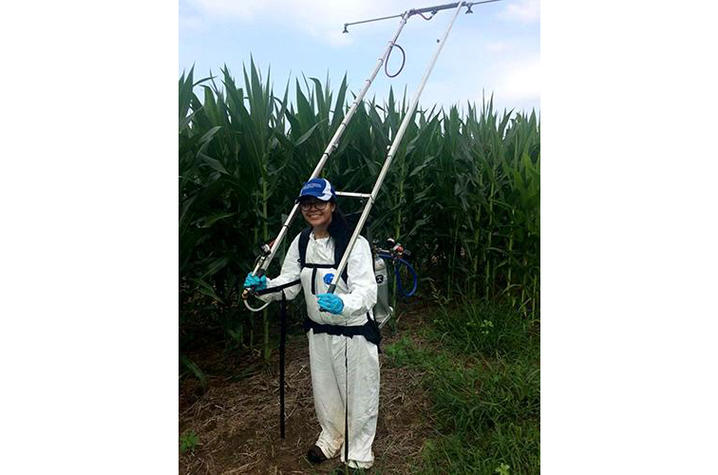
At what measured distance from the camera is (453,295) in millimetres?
4168

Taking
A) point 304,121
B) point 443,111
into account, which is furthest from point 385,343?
point 443,111

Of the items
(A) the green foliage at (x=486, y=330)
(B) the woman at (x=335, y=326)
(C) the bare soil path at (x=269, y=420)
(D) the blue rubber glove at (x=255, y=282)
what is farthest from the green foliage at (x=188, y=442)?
(A) the green foliage at (x=486, y=330)

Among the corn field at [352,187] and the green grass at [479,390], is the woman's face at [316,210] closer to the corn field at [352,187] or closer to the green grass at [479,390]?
the corn field at [352,187]

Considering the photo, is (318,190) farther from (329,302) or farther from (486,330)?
(486,330)

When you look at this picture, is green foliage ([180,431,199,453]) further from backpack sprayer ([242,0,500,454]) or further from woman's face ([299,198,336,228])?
woman's face ([299,198,336,228])

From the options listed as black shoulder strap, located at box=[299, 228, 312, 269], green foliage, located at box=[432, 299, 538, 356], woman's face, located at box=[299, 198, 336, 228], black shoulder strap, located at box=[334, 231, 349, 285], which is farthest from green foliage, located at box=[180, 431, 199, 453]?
green foliage, located at box=[432, 299, 538, 356]

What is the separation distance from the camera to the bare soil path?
7.09 feet

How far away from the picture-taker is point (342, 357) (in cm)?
196

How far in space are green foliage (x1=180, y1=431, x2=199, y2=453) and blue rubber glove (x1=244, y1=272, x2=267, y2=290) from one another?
3.03 ft

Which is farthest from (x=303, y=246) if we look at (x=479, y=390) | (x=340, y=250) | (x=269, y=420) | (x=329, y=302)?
(x=479, y=390)

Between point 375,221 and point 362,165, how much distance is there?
1.35 ft

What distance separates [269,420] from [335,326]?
2.85ft

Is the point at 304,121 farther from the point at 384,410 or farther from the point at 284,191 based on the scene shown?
the point at 384,410

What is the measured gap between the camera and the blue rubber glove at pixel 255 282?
187 centimetres
